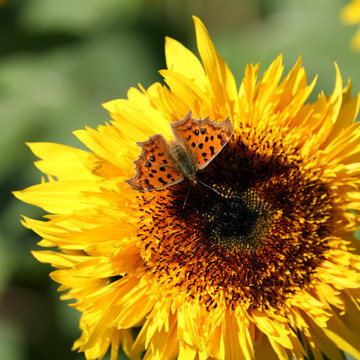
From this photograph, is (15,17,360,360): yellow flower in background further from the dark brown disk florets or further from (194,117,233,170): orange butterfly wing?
(194,117,233,170): orange butterfly wing

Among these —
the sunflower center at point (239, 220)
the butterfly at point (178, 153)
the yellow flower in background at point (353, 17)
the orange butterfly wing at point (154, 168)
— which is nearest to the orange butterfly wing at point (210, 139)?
the butterfly at point (178, 153)

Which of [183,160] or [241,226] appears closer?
[183,160]

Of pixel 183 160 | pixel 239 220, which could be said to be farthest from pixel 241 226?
pixel 183 160

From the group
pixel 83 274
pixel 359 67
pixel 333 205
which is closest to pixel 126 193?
pixel 83 274

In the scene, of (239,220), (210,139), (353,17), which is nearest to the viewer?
(210,139)

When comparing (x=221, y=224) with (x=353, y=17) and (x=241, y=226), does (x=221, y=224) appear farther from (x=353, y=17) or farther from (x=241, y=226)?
(x=353, y=17)

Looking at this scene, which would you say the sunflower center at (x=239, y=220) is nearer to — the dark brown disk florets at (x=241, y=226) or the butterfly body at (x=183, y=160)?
the dark brown disk florets at (x=241, y=226)
